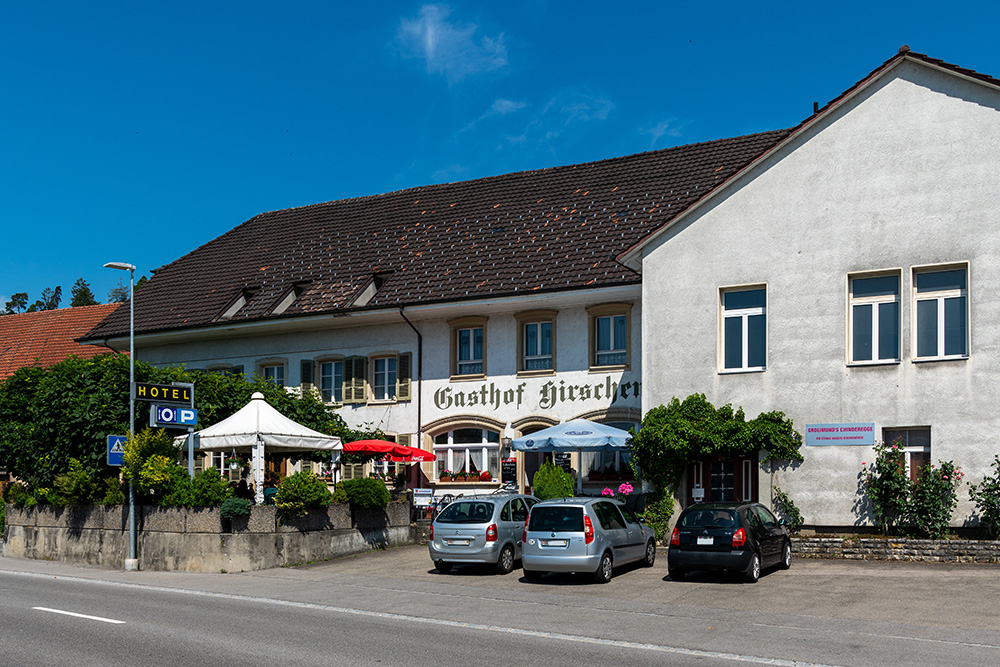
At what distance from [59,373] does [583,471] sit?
565 inches

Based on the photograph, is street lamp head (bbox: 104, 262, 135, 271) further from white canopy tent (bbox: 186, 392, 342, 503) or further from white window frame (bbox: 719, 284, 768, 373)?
white window frame (bbox: 719, 284, 768, 373)

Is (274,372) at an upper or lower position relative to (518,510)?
upper

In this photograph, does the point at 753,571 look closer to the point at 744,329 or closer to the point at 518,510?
the point at 518,510

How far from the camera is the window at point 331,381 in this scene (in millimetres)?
33844

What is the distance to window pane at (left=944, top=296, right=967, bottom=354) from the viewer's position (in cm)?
2212

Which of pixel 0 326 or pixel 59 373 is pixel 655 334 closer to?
pixel 59 373

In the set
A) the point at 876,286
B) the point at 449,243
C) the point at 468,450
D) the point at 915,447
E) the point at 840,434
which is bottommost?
the point at 468,450

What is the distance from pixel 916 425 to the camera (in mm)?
22328

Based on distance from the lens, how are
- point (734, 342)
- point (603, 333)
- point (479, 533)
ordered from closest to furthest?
point (479, 533) < point (734, 342) < point (603, 333)

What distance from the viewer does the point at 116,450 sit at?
25219 millimetres

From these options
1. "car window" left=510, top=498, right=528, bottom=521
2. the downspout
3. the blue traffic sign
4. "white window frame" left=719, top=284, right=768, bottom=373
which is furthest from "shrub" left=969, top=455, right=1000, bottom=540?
the blue traffic sign

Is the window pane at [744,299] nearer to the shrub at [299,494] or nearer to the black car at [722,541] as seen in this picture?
the black car at [722,541]

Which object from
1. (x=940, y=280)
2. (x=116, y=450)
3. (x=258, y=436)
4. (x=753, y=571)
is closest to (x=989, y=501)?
(x=940, y=280)

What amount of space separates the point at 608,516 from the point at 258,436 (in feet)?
29.0
